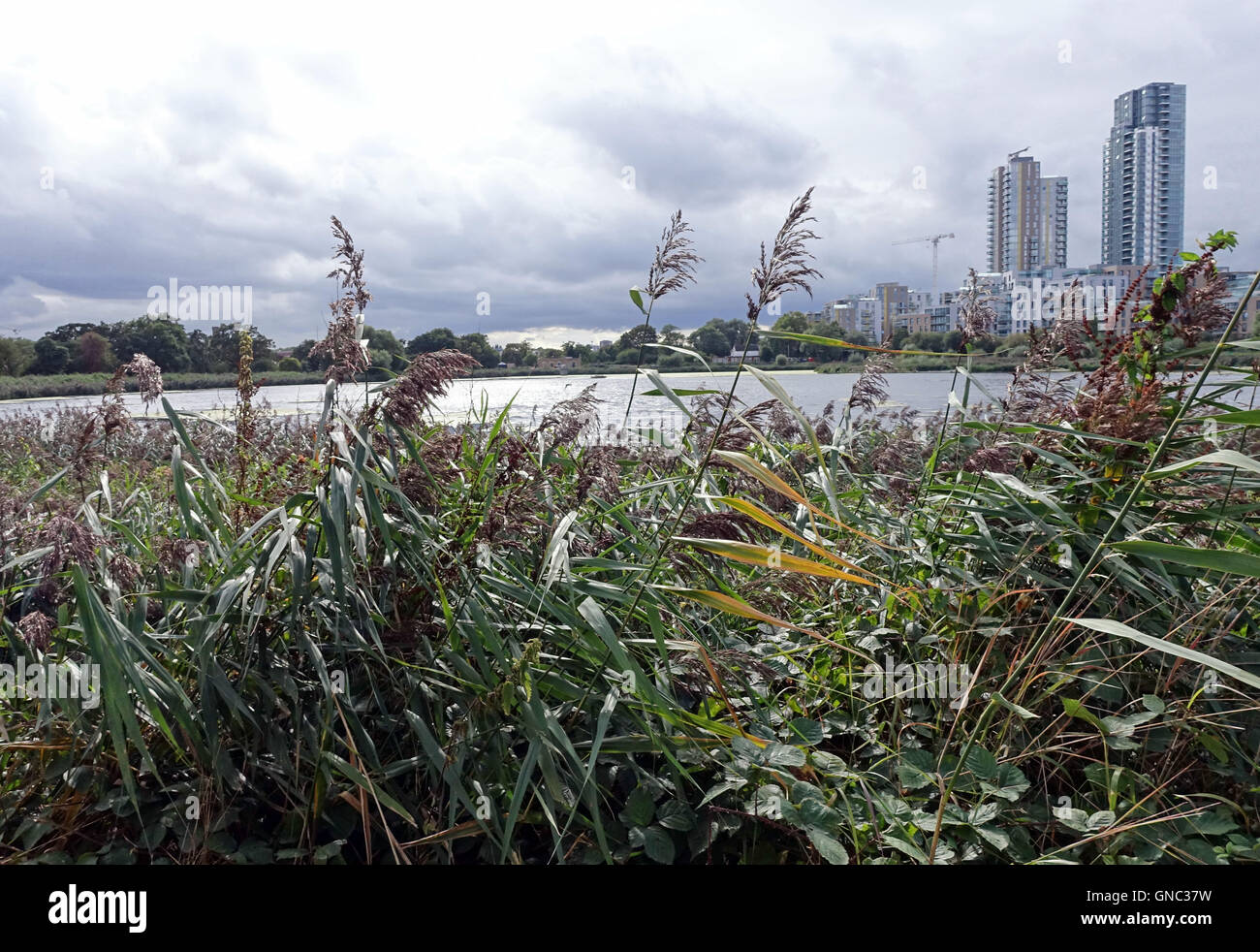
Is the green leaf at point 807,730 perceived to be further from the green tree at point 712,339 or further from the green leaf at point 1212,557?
the green tree at point 712,339

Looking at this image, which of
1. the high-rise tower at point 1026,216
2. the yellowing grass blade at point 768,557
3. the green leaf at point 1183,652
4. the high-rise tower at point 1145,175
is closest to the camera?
the green leaf at point 1183,652

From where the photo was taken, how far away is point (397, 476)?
190 cm

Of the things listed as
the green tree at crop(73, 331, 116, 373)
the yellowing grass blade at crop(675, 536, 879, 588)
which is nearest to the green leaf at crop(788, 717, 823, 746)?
the yellowing grass blade at crop(675, 536, 879, 588)

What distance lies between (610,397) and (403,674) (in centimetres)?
140

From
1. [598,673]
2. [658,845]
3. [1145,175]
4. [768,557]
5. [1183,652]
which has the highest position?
[1145,175]

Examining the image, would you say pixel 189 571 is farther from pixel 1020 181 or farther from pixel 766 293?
pixel 1020 181

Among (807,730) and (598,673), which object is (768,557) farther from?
(807,730)

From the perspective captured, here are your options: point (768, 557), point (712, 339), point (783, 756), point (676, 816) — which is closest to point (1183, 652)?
point (768, 557)

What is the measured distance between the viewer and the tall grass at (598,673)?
1.63 m

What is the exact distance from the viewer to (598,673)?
1714mm

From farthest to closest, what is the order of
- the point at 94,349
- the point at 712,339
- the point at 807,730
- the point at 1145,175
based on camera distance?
the point at 94,349
the point at 1145,175
the point at 712,339
the point at 807,730

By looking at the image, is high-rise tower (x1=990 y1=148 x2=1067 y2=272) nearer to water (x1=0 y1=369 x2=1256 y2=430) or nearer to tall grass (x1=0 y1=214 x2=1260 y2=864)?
water (x1=0 y1=369 x2=1256 y2=430)

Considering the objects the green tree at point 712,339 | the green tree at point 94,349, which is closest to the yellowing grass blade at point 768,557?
the green tree at point 712,339
